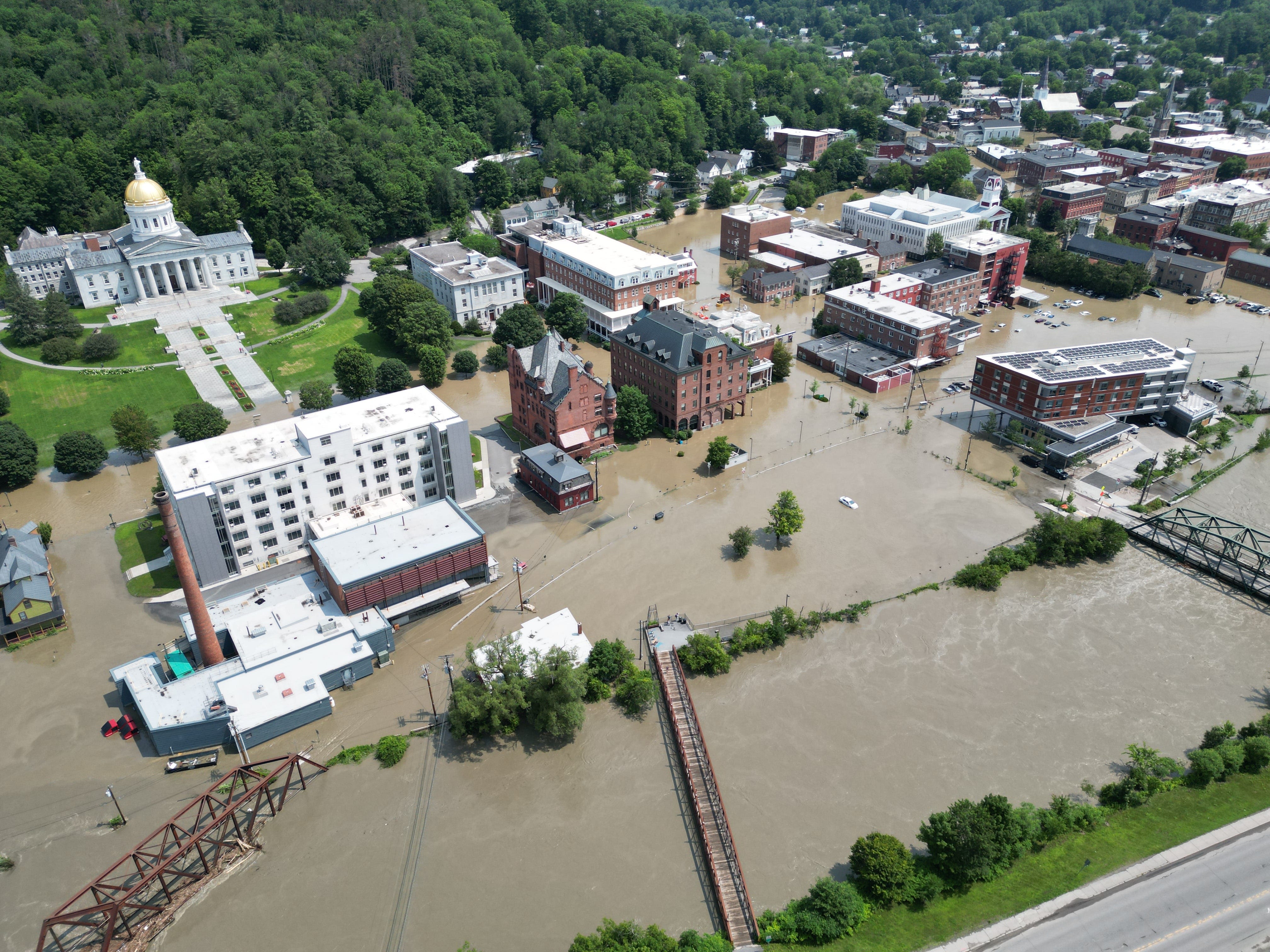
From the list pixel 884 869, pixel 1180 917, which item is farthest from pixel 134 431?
pixel 1180 917

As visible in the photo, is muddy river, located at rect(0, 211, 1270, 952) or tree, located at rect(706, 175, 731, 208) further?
tree, located at rect(706, 175, 731, 208)

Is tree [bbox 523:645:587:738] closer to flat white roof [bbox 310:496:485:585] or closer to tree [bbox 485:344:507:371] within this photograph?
flat white roof [bbox 310:496:485:585]

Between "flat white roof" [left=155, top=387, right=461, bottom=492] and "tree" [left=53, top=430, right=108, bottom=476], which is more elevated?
"flat white roof" [left=155, top=387, right=461, bottom=492]

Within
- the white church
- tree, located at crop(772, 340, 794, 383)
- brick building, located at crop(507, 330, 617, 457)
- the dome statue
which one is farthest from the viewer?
the dome statue

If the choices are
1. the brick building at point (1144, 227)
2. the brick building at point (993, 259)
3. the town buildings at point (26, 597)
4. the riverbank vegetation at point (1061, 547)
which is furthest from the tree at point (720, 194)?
the town buildings at point (26, 597)

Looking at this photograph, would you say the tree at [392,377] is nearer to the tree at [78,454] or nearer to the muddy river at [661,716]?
the muddy river at [661,716]

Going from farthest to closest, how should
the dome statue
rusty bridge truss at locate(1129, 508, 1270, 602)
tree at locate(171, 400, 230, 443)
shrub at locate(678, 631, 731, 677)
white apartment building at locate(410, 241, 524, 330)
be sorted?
1. the dome statue
2. white apartment building at locate(410, 241, 524, 330)
3. tree at locate(171, 400, 230, 443)
4. rusty bridge truss at locate(1129, 508, 1270, 602)
5. shrub at locate(678, 631, 731, 677)

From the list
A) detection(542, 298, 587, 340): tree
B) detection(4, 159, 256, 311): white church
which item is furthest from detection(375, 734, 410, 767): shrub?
detection(4, 159, 256, 311): white church

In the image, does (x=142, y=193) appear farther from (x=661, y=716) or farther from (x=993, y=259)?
(x=993, y=259)
